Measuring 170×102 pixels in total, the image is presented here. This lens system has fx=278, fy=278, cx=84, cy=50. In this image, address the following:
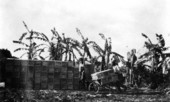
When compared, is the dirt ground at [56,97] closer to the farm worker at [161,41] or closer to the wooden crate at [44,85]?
the wooden crate at [44,85]

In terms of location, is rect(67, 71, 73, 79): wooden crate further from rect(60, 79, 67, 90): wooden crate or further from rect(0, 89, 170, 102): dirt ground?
rect(0, 89, 170, 102): dirt ground

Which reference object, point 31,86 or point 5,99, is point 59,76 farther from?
point 5,99

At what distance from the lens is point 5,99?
7.23 m

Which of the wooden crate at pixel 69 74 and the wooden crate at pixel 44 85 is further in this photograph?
the wooden crate at pixel 69 74

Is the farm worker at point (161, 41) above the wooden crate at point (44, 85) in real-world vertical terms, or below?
above

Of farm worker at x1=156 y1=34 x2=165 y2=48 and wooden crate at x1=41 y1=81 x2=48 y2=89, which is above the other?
farm worker at x1=156 y1=34 x2=165 y2=48

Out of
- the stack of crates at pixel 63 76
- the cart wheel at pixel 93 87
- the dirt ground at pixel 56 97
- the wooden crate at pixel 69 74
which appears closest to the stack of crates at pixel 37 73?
the stack of crates at pixel 63 76

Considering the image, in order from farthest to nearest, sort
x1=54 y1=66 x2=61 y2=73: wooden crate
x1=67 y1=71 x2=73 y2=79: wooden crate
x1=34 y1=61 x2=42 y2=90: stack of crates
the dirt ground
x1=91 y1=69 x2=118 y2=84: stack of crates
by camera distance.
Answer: x1=67 y1=71 x2=73 y2=79: wooden crate < x1=54 y1=66 x2=61 y2=73: wooden crate < x1=34 y1=61 x2=42 y2=90: stack of crates < x1=91 y1=69 x2=118 y2=84: stack of crates < the dirt ground

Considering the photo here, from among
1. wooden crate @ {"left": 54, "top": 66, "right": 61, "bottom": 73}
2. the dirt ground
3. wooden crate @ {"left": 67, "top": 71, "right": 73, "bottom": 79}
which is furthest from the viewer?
wooden crate @ {"left": 67, "top": 71, "right": 73, "bottom": 79}

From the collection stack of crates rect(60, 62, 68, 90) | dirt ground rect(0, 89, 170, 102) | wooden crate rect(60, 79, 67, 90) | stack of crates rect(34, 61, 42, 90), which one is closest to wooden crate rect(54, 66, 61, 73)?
stack of crates rect(60, 62, 68, 90)

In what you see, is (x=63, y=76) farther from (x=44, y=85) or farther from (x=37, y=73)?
(x=37, y=73)

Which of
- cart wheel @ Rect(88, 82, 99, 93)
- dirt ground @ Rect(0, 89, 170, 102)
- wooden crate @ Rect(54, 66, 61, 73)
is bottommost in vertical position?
dirt ground @ Rect(0, 89, 170, 102)

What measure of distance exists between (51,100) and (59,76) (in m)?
4.52

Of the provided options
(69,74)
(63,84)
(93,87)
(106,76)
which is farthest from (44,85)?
(106,76)
